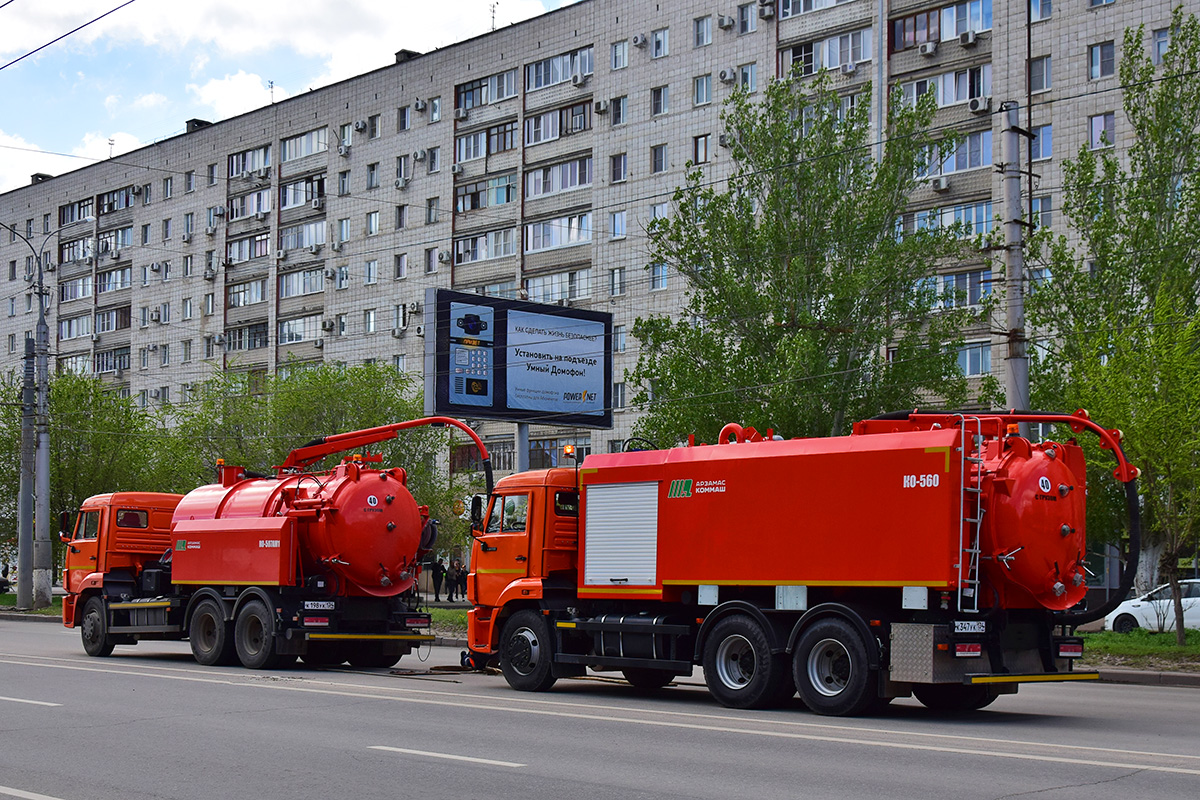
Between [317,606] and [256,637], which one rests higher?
[317,606]

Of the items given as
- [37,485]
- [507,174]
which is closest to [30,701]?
[37,485]

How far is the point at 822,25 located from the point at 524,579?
37406 millimetres

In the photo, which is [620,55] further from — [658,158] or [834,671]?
[834,671]

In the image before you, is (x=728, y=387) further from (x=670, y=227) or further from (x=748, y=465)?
(x=748, y=465)

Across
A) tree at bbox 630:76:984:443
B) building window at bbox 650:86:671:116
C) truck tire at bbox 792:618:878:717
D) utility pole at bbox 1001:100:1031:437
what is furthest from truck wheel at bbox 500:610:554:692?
building window at bbox 650:86:671:116

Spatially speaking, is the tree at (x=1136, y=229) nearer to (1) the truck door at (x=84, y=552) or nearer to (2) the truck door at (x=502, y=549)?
(2) the truck door at (x=502, y=549)

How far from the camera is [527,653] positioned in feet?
58.4

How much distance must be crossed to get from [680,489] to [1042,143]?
33.6m

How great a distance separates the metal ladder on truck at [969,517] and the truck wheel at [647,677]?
5438mm

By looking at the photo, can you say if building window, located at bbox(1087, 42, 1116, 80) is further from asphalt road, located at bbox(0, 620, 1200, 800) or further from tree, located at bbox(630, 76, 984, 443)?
asphalt road, located at bbox(0, 620, 1200, 800)

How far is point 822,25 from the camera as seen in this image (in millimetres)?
50875

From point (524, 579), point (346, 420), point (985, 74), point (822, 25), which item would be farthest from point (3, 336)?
point (524, 579)

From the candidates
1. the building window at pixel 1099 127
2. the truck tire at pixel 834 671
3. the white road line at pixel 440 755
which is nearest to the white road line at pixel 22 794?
the white road line at pixel 440 755

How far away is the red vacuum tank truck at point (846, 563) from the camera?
13.9 metres
